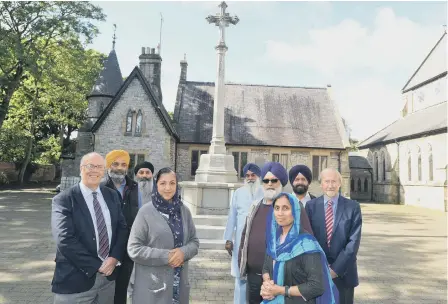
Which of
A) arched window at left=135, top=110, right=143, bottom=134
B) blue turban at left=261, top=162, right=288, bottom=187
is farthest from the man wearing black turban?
arched window at left=135, top=110, right=143, bottom=134

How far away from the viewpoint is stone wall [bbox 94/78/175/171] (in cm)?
2309

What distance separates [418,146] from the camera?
28203 millimetres

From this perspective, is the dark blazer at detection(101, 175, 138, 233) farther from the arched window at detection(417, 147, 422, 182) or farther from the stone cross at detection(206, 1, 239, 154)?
the arched window at detection(417, 147, 422, 182)

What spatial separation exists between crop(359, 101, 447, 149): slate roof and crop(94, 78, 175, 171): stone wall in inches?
830

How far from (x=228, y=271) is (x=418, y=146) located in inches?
1080

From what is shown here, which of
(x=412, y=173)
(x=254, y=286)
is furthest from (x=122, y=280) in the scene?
(x=412, y=173)

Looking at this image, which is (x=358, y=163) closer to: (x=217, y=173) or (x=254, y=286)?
(x=217, y=173)

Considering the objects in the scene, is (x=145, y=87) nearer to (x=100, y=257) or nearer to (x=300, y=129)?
(x=300, y=129)

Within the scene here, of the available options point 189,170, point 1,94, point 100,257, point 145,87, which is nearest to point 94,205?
point 100,257

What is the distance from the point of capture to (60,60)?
2466 cm

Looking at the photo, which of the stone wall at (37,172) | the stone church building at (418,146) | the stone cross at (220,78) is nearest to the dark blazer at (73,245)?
the stone cross at (220,78)

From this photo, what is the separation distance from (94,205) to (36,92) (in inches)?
1151

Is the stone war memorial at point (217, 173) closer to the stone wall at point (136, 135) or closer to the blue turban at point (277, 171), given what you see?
the blue turban at point (277, 171)

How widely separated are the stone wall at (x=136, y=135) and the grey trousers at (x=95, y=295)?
2028cm
